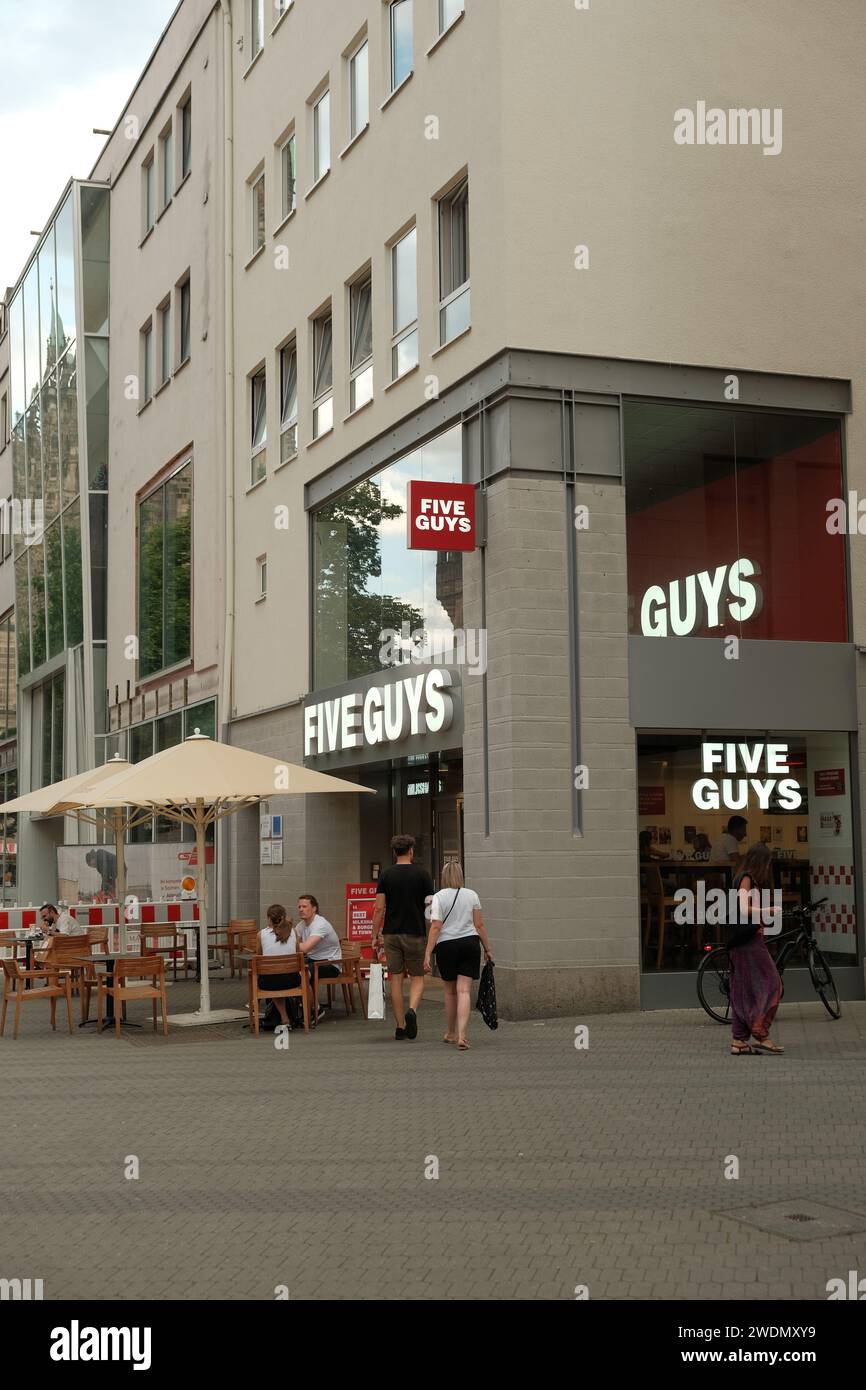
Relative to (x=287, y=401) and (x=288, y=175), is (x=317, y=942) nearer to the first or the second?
(x=287, y=401)

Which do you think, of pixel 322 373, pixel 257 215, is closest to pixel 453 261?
pixel 322 373

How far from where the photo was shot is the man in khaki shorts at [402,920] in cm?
1396

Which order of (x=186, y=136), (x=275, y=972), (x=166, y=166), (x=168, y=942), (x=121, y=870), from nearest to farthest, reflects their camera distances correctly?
1. (x=275, y=972)
2. (x=121, y=870)
3. (x=168, y=942)
4. (x=186, y=136)
5. (x=166, y=166)

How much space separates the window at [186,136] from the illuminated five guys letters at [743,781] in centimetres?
1813

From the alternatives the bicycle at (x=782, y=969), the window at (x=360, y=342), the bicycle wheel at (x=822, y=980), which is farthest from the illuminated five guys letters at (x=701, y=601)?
the window at (x=360, y=342)

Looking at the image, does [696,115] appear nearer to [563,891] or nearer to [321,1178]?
[563,891]

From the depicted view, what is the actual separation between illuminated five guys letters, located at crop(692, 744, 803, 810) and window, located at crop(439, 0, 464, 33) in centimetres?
867

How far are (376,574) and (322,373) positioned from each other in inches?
149

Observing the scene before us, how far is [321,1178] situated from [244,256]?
65.6 feet

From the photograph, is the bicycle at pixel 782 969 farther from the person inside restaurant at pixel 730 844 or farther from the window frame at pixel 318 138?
the window frame at pixel 318 138

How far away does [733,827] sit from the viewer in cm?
1573

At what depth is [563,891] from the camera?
14992 mm

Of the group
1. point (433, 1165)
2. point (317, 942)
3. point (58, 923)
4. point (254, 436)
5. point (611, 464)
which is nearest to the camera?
point (433, 1165)
